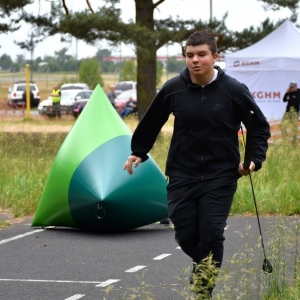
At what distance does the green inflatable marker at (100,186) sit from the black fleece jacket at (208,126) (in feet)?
11.4

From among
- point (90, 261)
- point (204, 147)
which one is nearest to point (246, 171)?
point (204, 147)

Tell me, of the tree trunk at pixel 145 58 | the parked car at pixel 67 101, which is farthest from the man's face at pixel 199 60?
the parked car at pixel 67 101

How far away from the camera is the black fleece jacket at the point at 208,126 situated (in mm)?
5840

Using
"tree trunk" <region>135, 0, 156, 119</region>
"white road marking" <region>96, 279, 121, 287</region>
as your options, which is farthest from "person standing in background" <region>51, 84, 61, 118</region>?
"white road marking" <region>96, 279, 121, 287</region>

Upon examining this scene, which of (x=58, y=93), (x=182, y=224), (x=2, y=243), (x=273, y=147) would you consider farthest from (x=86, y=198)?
(x=58, y=93)

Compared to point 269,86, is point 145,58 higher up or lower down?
higher up

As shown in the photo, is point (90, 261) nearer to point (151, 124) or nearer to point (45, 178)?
point (151, 124)

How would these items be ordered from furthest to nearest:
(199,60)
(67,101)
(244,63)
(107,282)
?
(67,101) < (244,63) < (107,282) < (199,60)

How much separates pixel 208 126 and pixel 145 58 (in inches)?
756

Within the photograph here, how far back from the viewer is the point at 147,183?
31.7 ft

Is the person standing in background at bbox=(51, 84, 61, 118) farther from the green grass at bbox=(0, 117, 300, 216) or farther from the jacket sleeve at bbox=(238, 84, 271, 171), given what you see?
the jacket sleeve at bbox=(238, 84, 271, 171)

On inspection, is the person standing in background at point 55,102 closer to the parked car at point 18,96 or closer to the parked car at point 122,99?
the parked car at point 122,99

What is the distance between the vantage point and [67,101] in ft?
159

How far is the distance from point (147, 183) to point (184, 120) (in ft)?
12.6
